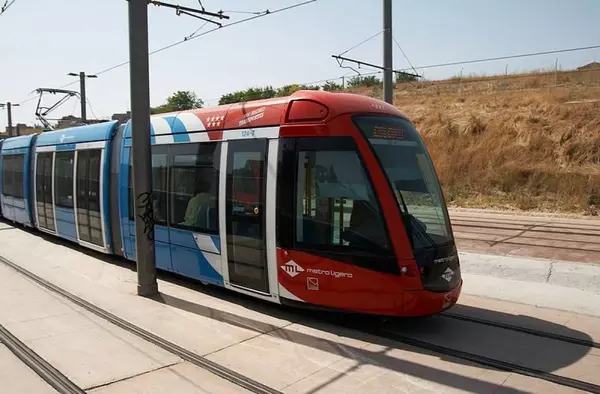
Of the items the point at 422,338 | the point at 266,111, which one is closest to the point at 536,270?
the point at 422,338

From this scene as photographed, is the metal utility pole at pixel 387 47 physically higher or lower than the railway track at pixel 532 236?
higher

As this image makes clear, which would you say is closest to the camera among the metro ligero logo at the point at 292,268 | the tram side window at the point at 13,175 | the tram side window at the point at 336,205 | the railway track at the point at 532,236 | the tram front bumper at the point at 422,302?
the tram front bumper at the point at 422,302

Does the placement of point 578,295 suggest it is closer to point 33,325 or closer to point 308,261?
point 308,261

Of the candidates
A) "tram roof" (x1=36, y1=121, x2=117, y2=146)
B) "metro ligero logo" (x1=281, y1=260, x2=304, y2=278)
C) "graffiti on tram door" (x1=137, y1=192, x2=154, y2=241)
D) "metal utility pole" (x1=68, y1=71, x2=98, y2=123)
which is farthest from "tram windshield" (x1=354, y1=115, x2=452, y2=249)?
"metal utility pole" (x1=68, y1=71, x2=98, y2=123)

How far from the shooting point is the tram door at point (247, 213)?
6723mm

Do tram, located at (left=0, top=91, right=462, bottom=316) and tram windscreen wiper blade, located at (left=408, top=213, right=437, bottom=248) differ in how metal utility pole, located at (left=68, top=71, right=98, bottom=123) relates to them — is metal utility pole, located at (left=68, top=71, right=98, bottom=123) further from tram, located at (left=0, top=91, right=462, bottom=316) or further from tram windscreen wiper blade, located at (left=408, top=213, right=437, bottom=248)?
tram windscreen wiper blade, located at (left=408, top=213, right=437, bottom=248)

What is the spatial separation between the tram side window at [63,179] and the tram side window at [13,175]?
3.15 m

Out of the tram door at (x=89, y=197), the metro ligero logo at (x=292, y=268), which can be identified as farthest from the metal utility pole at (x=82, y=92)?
the metro ligero logo at (x=292, y=268)

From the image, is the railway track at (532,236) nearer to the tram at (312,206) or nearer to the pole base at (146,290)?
the tram at (312,206)

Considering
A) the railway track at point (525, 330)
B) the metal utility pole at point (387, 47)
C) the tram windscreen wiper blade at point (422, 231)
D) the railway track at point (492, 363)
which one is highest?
the metal utility pole at point (387, 47)

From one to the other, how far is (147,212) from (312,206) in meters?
3.38

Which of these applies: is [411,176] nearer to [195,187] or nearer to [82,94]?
[195,187]

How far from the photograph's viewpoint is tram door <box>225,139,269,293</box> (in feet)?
22.1

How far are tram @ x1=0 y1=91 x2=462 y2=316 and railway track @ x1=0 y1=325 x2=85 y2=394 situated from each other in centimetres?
261
